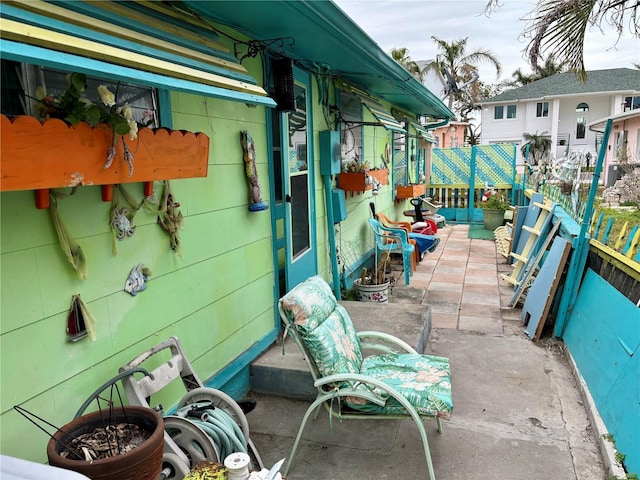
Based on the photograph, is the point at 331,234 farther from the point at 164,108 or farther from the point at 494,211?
the point at 494,211

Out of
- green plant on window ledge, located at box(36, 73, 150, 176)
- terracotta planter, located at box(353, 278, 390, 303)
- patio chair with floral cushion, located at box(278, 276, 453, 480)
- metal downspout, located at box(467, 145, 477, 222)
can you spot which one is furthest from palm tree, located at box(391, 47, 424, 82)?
green plant on window ledge, located at box(36, 73, 150, 176)

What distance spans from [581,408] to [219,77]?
10.2 feet

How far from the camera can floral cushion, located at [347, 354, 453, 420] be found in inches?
91.6

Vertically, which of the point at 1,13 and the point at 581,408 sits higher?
the point at 1,13

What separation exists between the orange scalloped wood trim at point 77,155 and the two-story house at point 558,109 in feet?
88.3

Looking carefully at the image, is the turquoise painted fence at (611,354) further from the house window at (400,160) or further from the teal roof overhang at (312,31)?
the house window at (400,160)

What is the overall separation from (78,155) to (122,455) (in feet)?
3.28

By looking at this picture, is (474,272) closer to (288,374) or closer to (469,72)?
(288,374)

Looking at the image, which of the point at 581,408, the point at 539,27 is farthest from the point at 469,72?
the point at 581,408

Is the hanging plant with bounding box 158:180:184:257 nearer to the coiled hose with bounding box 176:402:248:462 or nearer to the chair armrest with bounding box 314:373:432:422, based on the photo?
the coiled hose with bounding box 176:402:248:462

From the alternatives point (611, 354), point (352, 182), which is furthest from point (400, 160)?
point (611, 354)

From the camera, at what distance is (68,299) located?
5.93 ft

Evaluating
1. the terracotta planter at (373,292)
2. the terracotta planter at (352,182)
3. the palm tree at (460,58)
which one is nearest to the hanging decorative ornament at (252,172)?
the terracotta planter at (352,182)

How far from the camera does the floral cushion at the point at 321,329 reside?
96.7 inches
